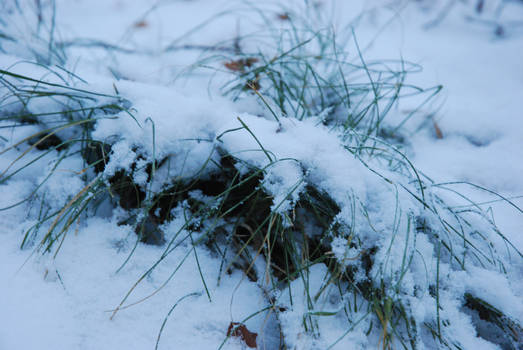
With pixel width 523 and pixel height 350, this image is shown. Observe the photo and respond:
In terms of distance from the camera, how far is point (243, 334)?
2.22 ft

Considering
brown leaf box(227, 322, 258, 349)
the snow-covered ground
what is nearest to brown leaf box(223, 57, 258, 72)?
the snow-covered ground

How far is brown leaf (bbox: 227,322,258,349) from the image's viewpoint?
2.19 feet

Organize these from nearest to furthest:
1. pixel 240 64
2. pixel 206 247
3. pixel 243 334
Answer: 1. pixel 243 334
2. pixel 206 247
3. pixel 240 64

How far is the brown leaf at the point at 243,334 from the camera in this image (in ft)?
2.19

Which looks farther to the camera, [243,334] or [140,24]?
[140,24]

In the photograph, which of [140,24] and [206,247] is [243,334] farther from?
[140,24]

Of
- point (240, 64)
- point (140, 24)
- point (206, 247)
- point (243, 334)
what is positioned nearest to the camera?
point (243, 334)

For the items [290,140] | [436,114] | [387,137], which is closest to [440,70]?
[436,114]

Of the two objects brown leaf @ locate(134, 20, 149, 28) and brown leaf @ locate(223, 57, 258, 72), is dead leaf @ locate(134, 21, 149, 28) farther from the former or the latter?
brown leaf @ locate(223, 57, 258, 72)

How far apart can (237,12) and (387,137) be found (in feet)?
4.05

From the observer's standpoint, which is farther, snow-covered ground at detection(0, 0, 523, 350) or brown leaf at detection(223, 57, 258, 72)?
brown leaf at detection(223, 57, 258, 72)

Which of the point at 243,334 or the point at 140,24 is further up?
the point at 140,24

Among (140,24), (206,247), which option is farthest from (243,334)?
(140,24)

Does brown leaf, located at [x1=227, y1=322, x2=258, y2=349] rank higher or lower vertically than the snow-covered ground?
lower
